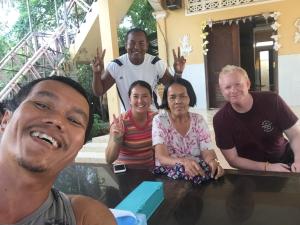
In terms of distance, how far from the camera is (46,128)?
0.85 metres

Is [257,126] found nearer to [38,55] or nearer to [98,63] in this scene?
[98,63]

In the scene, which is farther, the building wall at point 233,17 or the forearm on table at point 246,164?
the building wall at point 233,17

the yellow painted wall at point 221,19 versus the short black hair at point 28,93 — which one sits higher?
the yellow painted wall at point 221,19

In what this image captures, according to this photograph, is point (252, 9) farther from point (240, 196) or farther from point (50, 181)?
point (50, 181)

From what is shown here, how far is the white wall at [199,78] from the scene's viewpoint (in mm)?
6656

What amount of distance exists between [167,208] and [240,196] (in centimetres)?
33

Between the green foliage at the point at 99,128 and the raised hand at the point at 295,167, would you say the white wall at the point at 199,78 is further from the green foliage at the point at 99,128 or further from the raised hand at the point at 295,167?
the raised hand at the point at 295,167

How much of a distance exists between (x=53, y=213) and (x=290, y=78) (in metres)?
6.10

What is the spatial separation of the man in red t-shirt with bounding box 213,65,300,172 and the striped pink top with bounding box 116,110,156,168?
0.50m

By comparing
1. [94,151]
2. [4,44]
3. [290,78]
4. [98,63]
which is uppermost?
[4,44]

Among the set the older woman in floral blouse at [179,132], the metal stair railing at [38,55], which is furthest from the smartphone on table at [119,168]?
the metal stair railing at [38,55]

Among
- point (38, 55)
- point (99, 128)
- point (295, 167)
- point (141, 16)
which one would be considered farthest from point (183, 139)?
point (141, 16)

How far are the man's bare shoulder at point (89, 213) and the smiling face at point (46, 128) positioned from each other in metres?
0.11

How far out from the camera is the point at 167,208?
1.28m
